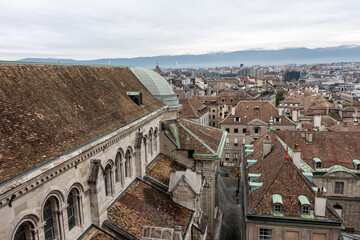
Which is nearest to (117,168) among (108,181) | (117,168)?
(117,168)

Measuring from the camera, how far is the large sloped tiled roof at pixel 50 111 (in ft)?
46.8

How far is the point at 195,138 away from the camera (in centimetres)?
3444

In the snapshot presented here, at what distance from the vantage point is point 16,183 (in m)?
12.4

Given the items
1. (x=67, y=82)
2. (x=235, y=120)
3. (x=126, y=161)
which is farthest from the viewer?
(x=235, y=120)

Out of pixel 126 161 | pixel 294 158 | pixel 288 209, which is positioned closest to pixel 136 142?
pixel 126 161

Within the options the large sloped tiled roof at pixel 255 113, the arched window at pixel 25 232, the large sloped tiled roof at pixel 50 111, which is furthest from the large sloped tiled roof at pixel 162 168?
the large sloped tiled roof at pixel 255 113

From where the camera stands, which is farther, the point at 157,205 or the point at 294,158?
the point at 294,158

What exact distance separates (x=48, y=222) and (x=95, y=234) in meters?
4.22

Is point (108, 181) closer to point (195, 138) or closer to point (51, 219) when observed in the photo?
point (51, 219)

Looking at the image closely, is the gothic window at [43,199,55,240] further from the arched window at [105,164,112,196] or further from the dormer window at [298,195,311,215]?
the dormer window at [298,195,311,215]

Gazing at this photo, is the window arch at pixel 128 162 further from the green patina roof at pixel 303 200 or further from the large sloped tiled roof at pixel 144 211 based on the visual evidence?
the green patina roof at pixel 303 200

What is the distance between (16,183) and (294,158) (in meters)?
27.4

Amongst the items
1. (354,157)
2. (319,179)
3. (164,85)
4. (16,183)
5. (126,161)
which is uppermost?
(164,85)

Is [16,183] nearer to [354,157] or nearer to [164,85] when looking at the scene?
[164,85]
